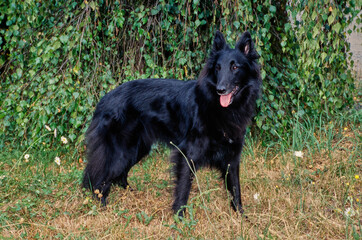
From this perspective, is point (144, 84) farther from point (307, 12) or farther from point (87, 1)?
point (307, 12)

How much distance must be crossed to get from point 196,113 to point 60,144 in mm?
1995

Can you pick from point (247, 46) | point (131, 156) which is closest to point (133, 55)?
point (131, 156)

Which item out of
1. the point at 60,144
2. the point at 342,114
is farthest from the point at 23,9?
the point at 342,114

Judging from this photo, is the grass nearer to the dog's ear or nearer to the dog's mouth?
the dog's mouth

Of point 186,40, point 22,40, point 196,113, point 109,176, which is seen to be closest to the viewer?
point 196,113

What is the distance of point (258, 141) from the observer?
14.0 feet

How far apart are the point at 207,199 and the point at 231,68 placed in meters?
1.08

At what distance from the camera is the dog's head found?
2.89 meters

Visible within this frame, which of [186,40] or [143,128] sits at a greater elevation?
[186,40]

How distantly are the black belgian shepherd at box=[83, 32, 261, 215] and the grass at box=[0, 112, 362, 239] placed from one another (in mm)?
196

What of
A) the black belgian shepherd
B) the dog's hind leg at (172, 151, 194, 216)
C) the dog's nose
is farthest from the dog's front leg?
the dog's nose

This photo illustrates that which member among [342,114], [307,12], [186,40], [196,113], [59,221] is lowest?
[59,221]

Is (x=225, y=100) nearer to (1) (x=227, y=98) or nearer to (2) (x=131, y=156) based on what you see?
(1) (x=227, y=98)

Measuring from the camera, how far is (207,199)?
3189mm
